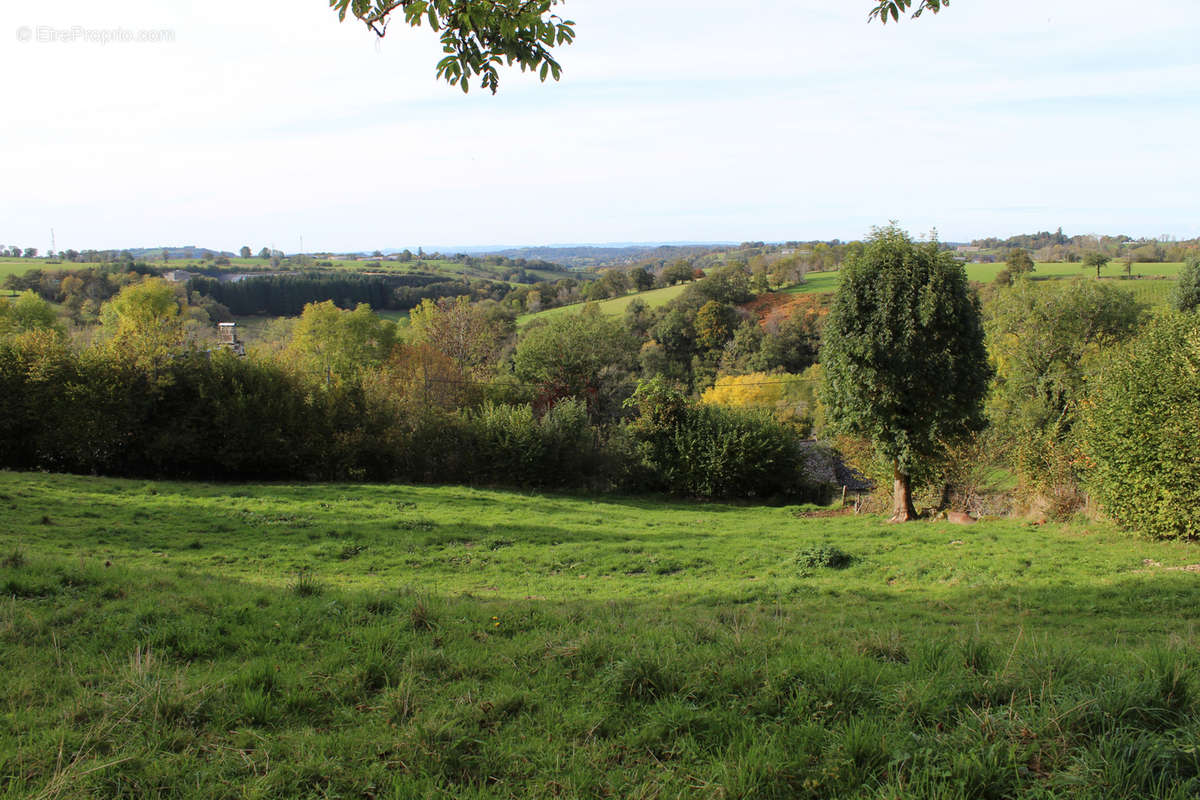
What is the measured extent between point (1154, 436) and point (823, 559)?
8.62 metres

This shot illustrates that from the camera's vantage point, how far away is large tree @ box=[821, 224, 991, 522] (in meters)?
20.5

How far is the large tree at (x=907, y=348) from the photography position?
20.5 meters

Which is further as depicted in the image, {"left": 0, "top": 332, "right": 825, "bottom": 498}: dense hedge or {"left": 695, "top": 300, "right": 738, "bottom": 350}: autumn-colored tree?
{"left": 695, "top": 300, "right": 738, "bottom": 350}: autumn-colored tree

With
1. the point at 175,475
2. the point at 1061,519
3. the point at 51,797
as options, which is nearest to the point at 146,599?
the point at 51,797

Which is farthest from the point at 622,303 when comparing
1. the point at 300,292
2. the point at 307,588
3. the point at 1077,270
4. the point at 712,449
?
the point at 307,588

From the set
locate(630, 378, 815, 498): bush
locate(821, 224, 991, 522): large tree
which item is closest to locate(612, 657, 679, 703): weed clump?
locate(821, 224, 991, 522): large tree

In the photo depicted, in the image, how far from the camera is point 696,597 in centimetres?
1064

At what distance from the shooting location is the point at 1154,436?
16.0m

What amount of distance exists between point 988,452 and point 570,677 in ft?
89.9

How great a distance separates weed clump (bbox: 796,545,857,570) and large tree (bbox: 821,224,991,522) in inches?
309

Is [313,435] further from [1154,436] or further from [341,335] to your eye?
[341,335]

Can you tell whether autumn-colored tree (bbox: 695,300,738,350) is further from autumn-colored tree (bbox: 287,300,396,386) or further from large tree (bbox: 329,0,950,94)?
large tree (bbox: 329,0,950,94)

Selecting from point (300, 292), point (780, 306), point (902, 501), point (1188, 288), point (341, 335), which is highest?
point (300, 292)

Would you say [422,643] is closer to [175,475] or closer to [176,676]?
[176,676]
